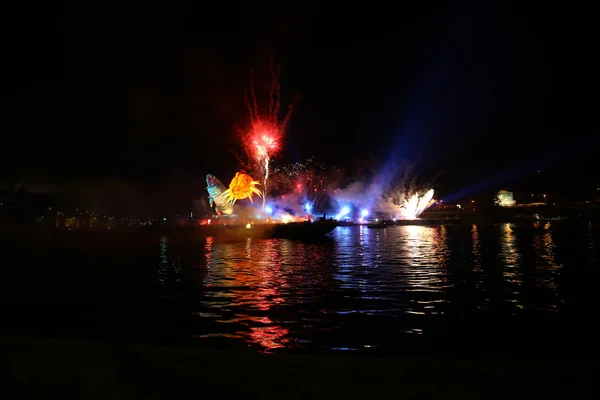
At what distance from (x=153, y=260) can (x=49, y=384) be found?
21382mm

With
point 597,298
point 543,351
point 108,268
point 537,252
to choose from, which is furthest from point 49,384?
point 537,252

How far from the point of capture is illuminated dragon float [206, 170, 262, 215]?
6022 cm

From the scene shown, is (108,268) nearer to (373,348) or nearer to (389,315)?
(389,315)

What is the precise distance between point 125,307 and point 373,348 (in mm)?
6663

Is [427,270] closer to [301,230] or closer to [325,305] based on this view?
[325,305]

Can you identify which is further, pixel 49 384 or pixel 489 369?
pixel 49 384

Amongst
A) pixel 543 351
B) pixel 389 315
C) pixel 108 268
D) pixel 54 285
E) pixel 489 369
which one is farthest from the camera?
pixel 108 268

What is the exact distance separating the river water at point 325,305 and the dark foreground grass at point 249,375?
388cm

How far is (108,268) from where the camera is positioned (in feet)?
66.0

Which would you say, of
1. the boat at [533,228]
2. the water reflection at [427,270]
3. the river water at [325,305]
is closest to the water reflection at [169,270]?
the river water at [325,305]

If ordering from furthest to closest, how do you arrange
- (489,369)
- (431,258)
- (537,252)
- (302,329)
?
1. (537,252)
2. (431,258)
3. (302,329)
4. (489,369)

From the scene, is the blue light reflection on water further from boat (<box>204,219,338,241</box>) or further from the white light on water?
the white light on water

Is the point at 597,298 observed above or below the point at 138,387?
below

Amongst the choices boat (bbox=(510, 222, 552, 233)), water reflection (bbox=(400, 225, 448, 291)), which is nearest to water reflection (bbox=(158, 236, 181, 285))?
water reflection (bbox=(400, 225, 448, 291))
